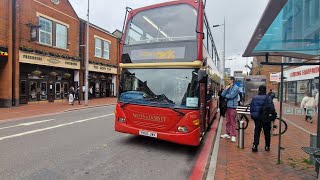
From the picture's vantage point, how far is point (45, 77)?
2125cm

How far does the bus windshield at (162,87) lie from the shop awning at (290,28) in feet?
5.72

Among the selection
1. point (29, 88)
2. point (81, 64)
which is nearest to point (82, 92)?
point (81, 64)

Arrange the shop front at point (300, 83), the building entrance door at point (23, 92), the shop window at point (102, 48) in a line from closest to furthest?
the shop front at point (300, 83)
the building entrance door at point (23, 92)
the shop window at point (102, 48)

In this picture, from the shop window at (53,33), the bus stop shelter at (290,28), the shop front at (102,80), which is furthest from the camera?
the shop front at (102,80)

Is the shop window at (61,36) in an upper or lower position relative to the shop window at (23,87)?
upper

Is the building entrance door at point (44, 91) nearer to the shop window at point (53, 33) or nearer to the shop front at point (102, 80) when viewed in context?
the shop window at point (53, 33)

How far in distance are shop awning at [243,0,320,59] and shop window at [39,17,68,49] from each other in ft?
62.2

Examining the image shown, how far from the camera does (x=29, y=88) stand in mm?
19547

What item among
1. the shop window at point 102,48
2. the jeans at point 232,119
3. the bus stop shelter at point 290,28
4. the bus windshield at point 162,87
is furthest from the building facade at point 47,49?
the bus stop shelter at point 290,28

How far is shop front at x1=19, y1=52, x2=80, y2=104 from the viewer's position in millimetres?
18938

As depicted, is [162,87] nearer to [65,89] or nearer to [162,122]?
[162,122]

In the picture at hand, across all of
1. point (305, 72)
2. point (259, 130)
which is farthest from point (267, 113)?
point (305, 72)

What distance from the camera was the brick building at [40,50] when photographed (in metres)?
17.0

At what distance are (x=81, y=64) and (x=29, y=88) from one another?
687 centimetres
